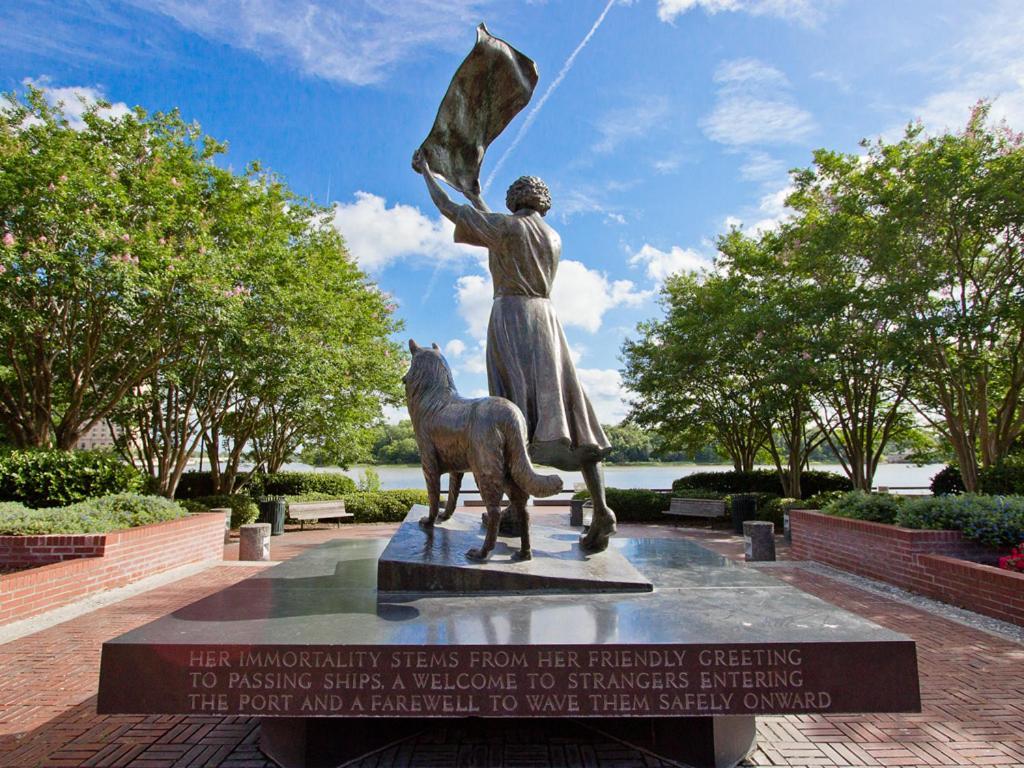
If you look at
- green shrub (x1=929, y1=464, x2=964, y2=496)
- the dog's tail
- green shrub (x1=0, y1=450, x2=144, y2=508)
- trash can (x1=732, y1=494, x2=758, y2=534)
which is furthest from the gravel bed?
green shrub (x1=0, y1=450, x2=144, y2=508)

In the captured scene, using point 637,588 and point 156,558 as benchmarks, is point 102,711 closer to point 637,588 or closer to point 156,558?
point 637,588

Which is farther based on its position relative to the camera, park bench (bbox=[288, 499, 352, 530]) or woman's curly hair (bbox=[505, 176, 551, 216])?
park bench (bbox=[288, 499, 352, 530])

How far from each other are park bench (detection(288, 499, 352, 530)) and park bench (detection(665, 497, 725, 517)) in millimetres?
9207

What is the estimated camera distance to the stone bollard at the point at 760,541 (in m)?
10.5

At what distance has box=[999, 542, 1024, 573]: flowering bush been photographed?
681cm

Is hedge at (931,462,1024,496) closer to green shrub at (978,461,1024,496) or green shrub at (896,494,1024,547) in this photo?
green shrub at (978,461,1024,496)

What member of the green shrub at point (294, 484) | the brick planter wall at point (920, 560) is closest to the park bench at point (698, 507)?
the brick planter wall at point (920, 560)

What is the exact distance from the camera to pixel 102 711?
291cm

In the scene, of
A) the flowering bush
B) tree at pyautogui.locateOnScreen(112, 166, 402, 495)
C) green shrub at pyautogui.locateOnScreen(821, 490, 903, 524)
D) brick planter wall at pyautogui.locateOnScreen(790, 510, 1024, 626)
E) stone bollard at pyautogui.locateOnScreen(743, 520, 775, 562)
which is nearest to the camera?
brick planter wall at pyautogui.locateOnScreen(790, 510, 1024, 626)

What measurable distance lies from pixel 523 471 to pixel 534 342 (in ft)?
4.14

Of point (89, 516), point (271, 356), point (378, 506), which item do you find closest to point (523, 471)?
point (89, 516)

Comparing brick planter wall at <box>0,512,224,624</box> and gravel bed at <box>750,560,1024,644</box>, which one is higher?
brick planter wall at <box>0,512,224,624</box>

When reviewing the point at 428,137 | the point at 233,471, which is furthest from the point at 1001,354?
the point at 233,471

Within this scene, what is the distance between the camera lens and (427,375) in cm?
483
